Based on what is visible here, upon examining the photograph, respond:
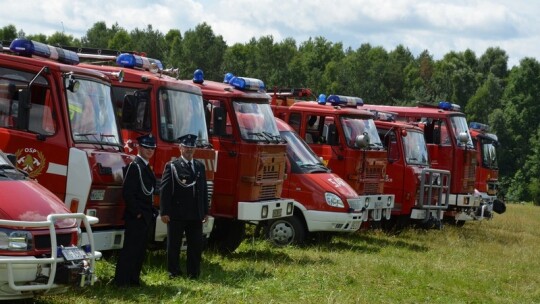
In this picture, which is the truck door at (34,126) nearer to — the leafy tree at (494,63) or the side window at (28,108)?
the side window at (28,108)

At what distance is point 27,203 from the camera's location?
901 cm

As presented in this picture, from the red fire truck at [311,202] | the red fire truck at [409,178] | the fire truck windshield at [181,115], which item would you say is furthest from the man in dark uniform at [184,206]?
the red fire truck at [409,178]

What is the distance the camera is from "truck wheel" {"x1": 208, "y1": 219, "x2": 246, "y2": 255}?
1554 cm

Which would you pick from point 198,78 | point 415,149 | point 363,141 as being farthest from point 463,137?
point 198,78

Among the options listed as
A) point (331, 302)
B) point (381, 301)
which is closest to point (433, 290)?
point (381, 301)

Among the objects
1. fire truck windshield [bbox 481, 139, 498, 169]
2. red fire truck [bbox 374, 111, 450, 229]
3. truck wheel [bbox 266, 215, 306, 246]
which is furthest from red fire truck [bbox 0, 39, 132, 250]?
fire truck windshield [bbox 481, 139, 498, 169]

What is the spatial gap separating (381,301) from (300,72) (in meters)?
79.7

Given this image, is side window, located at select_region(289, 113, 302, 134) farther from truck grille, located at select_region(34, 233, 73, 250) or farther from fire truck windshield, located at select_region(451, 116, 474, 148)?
truck grille, located at select_region(34, 233, 73, 250)

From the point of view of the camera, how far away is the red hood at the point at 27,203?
345 inches

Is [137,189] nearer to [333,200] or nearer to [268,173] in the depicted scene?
[268,173]

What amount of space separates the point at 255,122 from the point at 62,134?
5.01 metres

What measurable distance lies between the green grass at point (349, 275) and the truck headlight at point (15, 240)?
1.36 meters

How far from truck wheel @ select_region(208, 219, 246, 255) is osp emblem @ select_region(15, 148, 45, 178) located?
497 cm

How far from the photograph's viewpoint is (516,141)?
8912 centimetres
